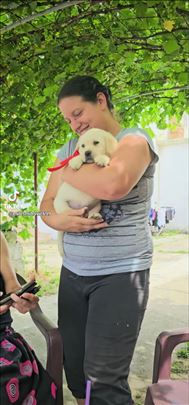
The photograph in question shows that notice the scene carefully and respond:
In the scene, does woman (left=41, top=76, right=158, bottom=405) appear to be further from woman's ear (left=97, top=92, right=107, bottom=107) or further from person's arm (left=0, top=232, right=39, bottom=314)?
person's arm (left=0, top=232, right=39, bottom=314)

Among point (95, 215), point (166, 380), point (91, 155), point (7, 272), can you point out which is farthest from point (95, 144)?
point (166, 380)

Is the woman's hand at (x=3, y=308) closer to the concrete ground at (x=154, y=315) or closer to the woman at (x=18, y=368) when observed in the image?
the woman at (x=18, y=368)

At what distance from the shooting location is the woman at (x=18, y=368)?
1494 mm

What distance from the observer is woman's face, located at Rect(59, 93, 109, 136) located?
71.9 inches

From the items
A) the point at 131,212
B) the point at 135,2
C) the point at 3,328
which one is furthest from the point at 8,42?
the point at 3,328

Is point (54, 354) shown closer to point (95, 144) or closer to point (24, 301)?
point (24, 301)

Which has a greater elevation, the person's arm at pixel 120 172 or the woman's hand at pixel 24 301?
the person's arm at pixel 120 172

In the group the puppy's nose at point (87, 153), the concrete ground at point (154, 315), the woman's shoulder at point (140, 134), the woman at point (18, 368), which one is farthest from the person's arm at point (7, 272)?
the concrete ground at point (154, 315)

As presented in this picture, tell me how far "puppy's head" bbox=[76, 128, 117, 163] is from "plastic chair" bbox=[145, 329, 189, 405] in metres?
0.88

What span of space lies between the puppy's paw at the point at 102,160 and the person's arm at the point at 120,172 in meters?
0.02

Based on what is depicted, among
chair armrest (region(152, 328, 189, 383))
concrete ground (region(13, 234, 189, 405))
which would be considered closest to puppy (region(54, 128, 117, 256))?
chair armrest (region(152, 328, 189, 383))

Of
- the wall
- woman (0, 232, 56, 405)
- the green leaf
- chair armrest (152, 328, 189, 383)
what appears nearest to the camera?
woman (0, 232, 56, 405)

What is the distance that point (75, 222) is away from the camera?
1768 millimetres

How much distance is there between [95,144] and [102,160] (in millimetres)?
77
